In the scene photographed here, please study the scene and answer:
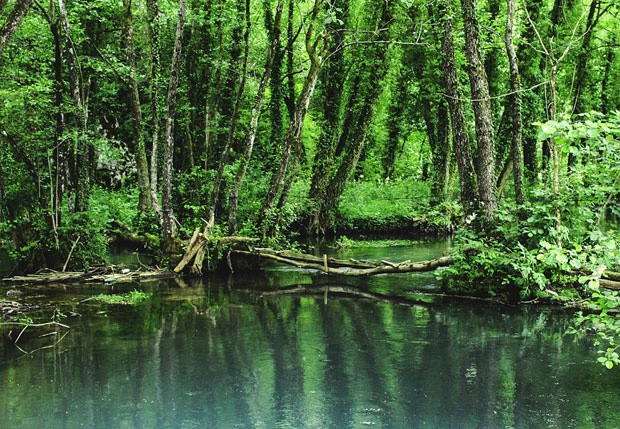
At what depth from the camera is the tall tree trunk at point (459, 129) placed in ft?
49.7

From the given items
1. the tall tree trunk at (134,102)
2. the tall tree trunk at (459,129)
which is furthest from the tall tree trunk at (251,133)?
the tall tree trunk at (459,129)

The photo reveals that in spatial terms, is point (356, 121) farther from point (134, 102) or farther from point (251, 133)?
point (134, 102)

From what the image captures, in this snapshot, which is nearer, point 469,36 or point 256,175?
point 469,36

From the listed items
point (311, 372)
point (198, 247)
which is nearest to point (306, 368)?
point (311, 372)

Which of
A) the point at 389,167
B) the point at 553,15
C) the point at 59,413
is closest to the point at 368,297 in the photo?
the point at 59,413

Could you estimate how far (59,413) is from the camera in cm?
791

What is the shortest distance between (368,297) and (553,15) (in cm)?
1521

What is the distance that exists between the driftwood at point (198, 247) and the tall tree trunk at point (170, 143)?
0.65 m

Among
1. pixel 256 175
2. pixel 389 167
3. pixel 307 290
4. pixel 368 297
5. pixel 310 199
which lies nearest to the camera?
pixel 368 297

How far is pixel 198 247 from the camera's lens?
18.1m

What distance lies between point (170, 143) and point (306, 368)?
32.0 feet

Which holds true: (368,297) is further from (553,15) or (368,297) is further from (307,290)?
(553,15)

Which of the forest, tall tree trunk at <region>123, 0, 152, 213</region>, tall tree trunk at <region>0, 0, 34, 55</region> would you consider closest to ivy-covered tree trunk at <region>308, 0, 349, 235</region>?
the forest

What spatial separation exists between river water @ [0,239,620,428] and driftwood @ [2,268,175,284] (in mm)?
1017
